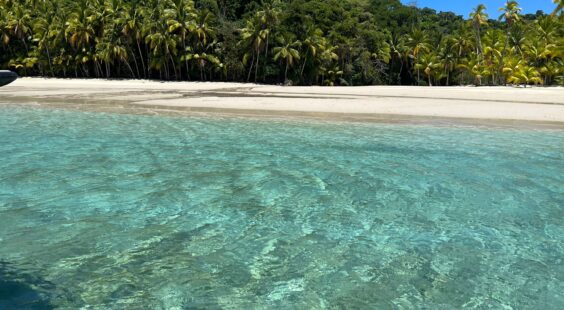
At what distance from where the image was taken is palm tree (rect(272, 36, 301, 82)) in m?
48.1

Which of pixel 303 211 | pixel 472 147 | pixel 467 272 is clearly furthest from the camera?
pixel 472 147

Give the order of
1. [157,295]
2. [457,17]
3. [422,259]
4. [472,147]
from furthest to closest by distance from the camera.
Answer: [457,17], [472,147], [422,259], [157,295]

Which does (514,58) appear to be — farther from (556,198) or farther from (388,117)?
(556,198)

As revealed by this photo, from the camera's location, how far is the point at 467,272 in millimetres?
4980

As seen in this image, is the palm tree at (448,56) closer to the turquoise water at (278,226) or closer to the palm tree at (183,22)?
the palm tree at (183,22)

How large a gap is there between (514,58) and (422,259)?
2095 inches

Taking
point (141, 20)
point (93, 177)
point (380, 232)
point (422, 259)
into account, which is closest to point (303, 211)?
point (380, 232)

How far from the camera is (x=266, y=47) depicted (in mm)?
50000

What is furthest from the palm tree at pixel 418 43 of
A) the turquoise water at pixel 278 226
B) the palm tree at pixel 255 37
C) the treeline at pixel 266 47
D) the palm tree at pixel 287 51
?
the turquoise water at pixel 278 226

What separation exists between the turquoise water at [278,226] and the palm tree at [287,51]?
36630mm

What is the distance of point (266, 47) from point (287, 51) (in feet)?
9.50

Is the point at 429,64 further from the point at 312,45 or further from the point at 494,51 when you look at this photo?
the point at 312,45

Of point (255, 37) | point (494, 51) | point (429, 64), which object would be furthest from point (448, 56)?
point (255, 37)

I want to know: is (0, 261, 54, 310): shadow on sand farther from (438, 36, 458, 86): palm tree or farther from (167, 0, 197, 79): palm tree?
(438, 36, 458, 86): palm tree
